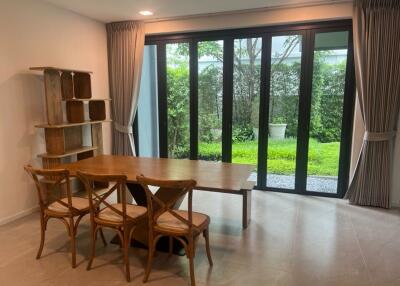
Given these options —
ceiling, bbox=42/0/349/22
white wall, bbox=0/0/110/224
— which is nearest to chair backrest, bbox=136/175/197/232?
white wall, bbox=0/0/110/224

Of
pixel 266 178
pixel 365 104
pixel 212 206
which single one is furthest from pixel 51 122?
pixel 365 104

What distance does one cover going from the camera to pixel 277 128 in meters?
4.44

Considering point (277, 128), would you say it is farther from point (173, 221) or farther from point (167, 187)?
point (167, 187)

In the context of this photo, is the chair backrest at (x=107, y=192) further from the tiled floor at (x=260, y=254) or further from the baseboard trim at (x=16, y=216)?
the baseboard trim at (x=16, y=216)

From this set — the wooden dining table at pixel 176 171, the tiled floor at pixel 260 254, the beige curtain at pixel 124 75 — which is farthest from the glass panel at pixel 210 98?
the wooden dining table at pixel 176 171

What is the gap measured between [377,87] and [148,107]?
11.2ft

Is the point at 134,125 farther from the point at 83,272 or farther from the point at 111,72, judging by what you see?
the point at 83,272

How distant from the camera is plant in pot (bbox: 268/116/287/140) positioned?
441 cm

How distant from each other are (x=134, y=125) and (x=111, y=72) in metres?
0.95

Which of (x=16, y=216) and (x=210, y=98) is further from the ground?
(x=210, y=98)

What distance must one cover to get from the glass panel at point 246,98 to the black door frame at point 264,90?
7 centimetres

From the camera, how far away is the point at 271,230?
3.25 meters

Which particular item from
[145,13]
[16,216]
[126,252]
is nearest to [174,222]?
[126,252]

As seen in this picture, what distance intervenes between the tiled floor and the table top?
58cm
